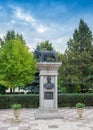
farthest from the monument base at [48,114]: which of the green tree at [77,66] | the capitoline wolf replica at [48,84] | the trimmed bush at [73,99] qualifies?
the green tree at [77,66]

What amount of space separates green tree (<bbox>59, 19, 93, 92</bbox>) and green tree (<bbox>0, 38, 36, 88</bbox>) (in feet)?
12.5

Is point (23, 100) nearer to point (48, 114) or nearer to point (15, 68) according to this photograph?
point (48, 114)

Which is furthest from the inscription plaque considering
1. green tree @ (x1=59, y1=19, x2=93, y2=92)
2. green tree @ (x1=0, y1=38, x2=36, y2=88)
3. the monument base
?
green tree @ (x1=0, y1=38, x2=36, y2=88)

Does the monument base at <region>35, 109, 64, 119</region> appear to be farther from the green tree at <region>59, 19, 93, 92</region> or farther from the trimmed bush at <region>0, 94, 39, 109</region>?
the green tree at <region>59, 19, 93, 92</region>

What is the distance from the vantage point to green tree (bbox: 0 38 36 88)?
25.5 metres

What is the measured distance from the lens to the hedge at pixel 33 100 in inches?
750

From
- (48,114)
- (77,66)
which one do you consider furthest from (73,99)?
(48,114)

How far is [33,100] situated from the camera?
1923 cm

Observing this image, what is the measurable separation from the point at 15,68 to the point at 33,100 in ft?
23.0

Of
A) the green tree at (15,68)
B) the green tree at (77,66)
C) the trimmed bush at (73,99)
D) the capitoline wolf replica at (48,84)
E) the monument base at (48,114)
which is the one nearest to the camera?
the monument base at (48,114)

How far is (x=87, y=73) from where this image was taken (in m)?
24.4

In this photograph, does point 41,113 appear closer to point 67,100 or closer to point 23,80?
point 67,100

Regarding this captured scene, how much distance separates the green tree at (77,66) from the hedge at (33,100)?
4.09 metres

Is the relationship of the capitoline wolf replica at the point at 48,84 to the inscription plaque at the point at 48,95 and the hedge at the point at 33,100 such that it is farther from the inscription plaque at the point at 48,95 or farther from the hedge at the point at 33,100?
the hedge at the point at 33,100
